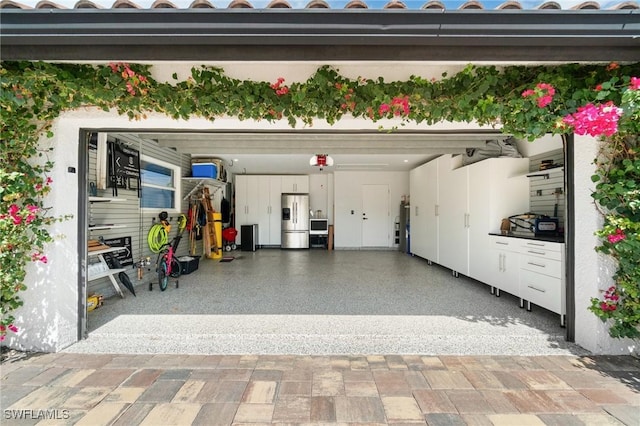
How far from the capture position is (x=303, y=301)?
12.6ft

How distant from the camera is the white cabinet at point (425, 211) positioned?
6.11 m

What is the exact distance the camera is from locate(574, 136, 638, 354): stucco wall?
2.47 meters

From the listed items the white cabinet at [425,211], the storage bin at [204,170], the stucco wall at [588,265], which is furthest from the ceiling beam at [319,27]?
the storage bin at [204,170]

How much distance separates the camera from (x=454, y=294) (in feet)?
13.7

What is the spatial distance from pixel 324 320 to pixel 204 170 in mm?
4593

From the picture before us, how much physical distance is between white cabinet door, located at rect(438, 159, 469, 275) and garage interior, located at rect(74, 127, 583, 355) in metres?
0.31

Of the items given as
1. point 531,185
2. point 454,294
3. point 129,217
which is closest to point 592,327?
point 454,294

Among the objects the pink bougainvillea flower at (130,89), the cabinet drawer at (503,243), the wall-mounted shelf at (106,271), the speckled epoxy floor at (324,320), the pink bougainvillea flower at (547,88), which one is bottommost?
the speckled epoxy floor at (324,320)

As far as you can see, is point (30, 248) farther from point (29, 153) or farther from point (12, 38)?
point (12, 38)

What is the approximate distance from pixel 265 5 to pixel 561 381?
10.2 feet

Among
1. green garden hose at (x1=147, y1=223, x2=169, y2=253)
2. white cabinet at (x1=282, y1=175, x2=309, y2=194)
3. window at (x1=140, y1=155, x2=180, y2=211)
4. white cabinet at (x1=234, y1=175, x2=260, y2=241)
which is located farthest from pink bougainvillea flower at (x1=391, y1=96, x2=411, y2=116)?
white cabinet at (x1=234, y1=175, x2=260, y2=241)

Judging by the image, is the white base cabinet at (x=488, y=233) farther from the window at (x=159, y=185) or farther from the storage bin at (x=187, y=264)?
the window at (x=159, y=185)

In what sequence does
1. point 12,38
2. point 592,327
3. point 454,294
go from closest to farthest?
point 12,38 < point 592,327 < point 454,294
